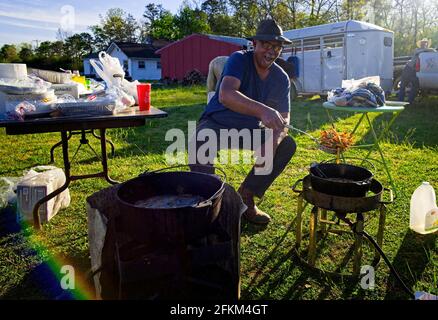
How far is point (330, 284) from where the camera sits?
93.4 inches

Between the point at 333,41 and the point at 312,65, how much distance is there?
0.97 m

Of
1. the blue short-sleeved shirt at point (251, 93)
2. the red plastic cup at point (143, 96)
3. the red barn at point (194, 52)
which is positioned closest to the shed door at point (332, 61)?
the blue short-sleeved shirt at point (251, 93)

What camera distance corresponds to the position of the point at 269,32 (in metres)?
2.96

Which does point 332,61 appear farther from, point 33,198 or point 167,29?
point 167,29

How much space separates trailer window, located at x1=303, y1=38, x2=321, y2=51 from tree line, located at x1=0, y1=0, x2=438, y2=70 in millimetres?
14783

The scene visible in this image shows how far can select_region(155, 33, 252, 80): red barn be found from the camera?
22156 mm

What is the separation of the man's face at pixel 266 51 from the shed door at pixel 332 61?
308 inches

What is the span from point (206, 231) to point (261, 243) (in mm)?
1170

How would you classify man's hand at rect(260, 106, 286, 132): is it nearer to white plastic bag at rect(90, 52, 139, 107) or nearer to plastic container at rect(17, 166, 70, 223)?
white plastic bag at rect(90, 52, 139, 107)

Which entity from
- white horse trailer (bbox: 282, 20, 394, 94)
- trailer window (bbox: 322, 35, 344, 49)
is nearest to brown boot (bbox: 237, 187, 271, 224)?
white horse trailer (bbox: 282, 20, 394, 94)

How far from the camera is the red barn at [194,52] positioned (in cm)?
2216

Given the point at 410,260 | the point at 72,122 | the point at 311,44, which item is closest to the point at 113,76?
the point at 72,122

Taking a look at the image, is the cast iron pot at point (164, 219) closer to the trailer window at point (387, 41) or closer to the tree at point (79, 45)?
the trailer window at point (387, 41)

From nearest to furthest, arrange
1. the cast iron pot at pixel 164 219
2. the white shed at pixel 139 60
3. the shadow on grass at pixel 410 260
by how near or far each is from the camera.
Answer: the cast iron pot at pixel 164 219
the shadow on grass at pixel 410 260
the white shed at pixel 139 60
